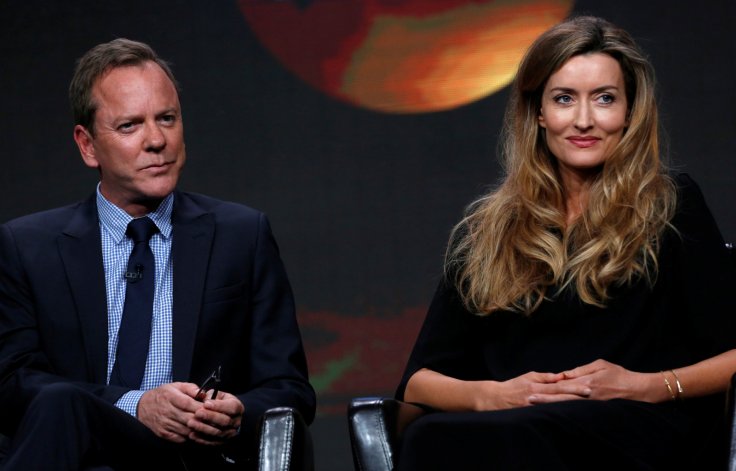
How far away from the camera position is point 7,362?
8.54ft

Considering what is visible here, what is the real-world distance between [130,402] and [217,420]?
0.71ft

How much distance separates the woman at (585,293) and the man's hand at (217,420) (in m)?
0.41

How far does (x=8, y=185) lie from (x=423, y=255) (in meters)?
1.67

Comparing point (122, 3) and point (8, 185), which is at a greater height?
point (122, 3)

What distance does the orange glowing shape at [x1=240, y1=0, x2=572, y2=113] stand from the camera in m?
4.04

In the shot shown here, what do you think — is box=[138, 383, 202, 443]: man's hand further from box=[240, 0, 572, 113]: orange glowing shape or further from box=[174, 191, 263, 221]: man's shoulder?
box=[240, 0, 572, 113]: orange glowing shape

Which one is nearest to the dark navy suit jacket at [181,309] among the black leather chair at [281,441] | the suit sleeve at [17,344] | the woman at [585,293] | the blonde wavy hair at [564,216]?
the suit sleeve at [17,344]

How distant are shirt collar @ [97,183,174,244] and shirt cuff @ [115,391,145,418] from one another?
436 millimetres

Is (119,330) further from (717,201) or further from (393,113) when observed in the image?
(717,201)

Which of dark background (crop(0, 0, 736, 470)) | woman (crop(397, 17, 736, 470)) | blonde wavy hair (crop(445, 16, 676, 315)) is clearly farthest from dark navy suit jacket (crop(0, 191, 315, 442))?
dark background (crop(0, 0, 736, 470))

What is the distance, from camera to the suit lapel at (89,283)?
8.86 feet

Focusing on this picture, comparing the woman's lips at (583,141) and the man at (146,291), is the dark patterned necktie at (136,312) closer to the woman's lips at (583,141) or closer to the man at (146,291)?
the man at (146,291)

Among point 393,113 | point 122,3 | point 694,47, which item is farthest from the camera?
point 122,3

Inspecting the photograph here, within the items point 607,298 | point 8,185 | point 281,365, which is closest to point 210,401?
point 281,365
